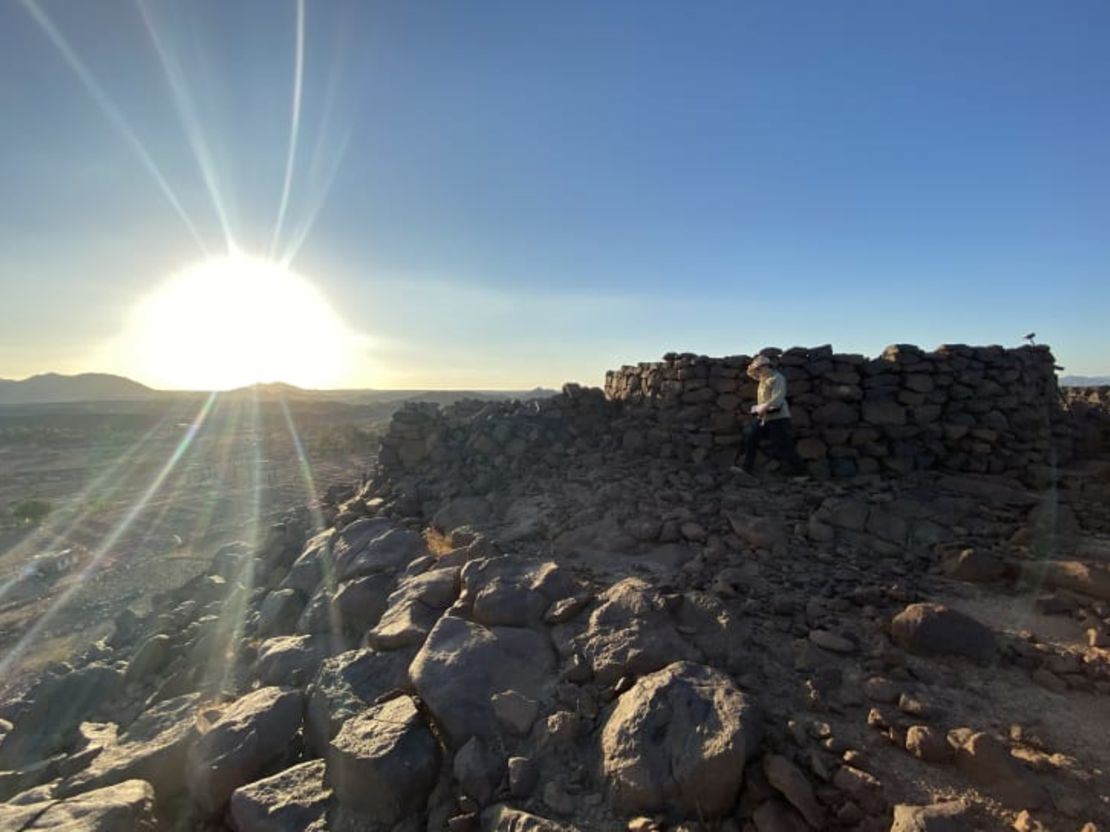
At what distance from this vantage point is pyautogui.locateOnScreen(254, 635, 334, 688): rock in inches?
229

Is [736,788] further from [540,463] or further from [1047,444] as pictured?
[1047,444]

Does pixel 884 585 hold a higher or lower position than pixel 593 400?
lower

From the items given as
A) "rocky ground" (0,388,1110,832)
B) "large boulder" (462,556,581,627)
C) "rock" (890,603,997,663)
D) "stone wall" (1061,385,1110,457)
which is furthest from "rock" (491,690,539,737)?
"stone wall" (1061,385,1110,457)

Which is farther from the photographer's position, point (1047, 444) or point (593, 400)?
point (593, 400)

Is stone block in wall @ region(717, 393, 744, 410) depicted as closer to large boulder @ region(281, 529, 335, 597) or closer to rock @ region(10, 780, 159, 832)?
large boulder @ region(281, 529, 335, 597)

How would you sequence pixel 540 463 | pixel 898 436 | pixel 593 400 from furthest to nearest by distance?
pixel 593 400 → pixel 540 463 → pixel 898 436

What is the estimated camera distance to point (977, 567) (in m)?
5.49

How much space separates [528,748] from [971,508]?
5.42 meters

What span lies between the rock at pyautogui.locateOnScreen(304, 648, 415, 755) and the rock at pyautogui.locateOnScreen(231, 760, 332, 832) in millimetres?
352

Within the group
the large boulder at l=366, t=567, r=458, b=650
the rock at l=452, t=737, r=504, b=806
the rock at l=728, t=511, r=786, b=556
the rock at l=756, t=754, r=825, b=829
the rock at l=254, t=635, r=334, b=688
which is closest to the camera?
the rock at l=756, t=754, r=825, b=829

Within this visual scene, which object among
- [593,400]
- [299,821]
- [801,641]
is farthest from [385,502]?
[801,641]

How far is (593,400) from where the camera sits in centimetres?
990

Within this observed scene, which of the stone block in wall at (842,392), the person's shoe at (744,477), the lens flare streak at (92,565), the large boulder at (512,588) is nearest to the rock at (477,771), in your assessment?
the large boulder at (512,588)

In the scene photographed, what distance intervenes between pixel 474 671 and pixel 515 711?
0.55m
